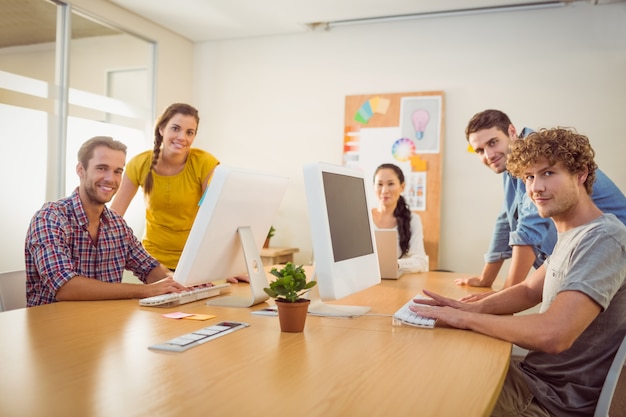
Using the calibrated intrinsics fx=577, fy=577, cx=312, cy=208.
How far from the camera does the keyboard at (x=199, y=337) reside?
1.34 meters

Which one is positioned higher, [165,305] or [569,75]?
[569,75]

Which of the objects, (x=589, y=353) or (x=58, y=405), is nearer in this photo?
(x=58, y=405)

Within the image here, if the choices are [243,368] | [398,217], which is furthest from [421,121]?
[243,368]

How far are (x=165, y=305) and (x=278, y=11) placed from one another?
11.5ft

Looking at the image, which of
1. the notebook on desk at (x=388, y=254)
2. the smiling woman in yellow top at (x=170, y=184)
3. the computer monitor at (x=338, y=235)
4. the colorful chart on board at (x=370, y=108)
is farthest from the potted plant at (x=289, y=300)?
the colorful chart on board at (x=370, y=108)

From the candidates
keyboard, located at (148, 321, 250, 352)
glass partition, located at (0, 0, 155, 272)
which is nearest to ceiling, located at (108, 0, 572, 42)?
glass partition, located at (0, 0, 155, 272)

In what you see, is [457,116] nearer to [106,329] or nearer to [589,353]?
[589,353]

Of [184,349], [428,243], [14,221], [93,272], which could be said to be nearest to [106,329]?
[184,349]

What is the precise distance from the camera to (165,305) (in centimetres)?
192

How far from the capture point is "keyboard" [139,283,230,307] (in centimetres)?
188

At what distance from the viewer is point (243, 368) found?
47.6 inches

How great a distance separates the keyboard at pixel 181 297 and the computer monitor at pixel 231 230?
0.21 ft

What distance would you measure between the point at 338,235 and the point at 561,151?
0.69 metres

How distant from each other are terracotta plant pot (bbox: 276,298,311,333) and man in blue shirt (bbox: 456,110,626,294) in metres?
1.08
